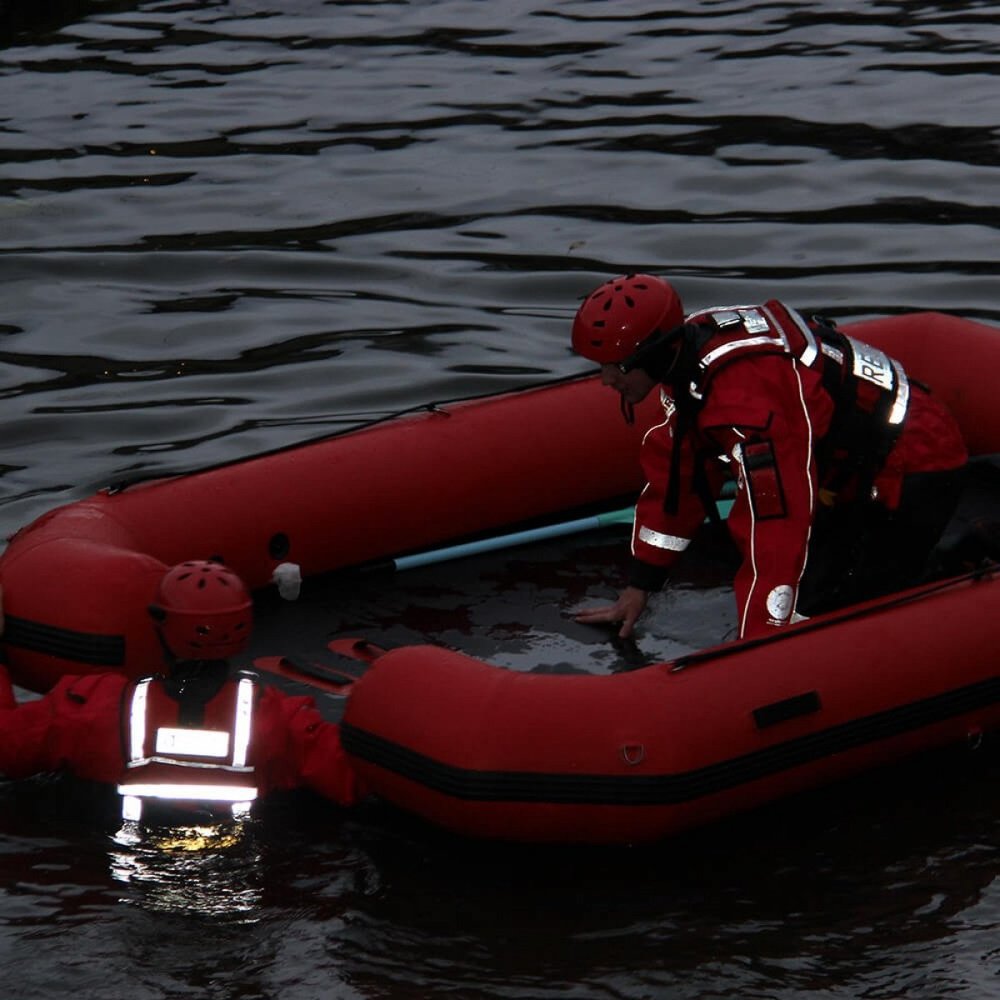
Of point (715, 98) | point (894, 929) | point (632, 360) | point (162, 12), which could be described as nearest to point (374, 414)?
point (632, 360)

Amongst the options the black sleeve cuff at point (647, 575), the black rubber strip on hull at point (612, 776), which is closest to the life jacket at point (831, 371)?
the black sleeve cuff at point (647, 575)

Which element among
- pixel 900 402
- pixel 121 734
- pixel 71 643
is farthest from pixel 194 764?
pixel 900 402

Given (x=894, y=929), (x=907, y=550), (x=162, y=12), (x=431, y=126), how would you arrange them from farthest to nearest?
(x=162, y=12), (x=431, y=126), (x=907, y=550), (x=894, y=929)

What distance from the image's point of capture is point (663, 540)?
4.61 metres

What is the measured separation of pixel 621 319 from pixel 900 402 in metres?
0.69

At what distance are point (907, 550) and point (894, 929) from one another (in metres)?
1.06

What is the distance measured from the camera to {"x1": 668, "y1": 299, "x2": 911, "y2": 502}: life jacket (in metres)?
4.18

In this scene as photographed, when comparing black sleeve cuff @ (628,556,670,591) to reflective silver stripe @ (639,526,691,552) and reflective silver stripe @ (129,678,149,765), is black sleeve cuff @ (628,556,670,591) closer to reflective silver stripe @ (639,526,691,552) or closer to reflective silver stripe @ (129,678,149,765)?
reflective silver stripe @ (639,526,691,552)

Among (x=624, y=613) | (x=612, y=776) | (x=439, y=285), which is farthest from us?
(x=439, y=285)

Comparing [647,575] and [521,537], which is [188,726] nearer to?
[647,575]

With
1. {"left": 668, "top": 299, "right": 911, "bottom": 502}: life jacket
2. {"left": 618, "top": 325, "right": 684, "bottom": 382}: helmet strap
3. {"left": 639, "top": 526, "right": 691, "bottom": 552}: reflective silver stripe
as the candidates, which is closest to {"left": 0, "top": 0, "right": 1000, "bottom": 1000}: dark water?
{"left": 639, "top": 526, "right": 691, "bottom": 552}: reflective silver stripe

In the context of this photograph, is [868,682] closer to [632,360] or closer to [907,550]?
[907,550]

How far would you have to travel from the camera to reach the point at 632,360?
13.8 feet

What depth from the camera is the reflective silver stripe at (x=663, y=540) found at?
15.1 ft
